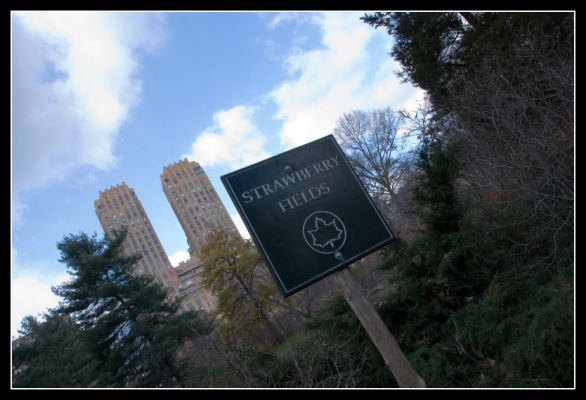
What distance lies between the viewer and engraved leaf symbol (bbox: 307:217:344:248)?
3.04 metres

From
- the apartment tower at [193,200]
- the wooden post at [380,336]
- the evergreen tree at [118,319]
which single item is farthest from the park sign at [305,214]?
the apartment tower at [193,200]

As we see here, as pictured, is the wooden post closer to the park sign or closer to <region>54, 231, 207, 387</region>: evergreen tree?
the park sign

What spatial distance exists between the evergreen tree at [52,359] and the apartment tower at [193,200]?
91663 millimetres

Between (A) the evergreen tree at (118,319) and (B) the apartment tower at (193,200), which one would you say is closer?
(A) the evergreen tree at (118,319)

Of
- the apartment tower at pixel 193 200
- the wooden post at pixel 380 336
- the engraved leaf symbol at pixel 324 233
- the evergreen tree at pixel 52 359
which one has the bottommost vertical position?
the wooden post at pixel 380 336

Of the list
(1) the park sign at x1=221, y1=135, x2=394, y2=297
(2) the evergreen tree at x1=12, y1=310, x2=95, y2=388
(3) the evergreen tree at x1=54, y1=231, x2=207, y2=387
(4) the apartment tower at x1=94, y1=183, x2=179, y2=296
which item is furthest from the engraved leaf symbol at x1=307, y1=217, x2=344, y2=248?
(4) the apartment tower at x1=94, y1=183, x2=179, y2=296

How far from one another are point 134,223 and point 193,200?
22432 millimetres

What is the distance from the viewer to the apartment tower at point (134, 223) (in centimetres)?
11319

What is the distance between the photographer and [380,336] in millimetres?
3039

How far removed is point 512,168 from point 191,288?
11150 cm

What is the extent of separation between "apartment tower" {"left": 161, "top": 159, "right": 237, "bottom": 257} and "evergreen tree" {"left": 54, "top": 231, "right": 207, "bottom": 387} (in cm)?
9169

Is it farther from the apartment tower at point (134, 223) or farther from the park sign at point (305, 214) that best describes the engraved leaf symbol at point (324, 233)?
the apartment tower at point (134, 223)

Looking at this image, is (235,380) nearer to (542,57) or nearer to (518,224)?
(518,224)

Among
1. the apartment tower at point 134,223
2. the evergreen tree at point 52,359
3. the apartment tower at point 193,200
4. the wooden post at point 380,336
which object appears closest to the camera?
the wooden post at point 380,336
